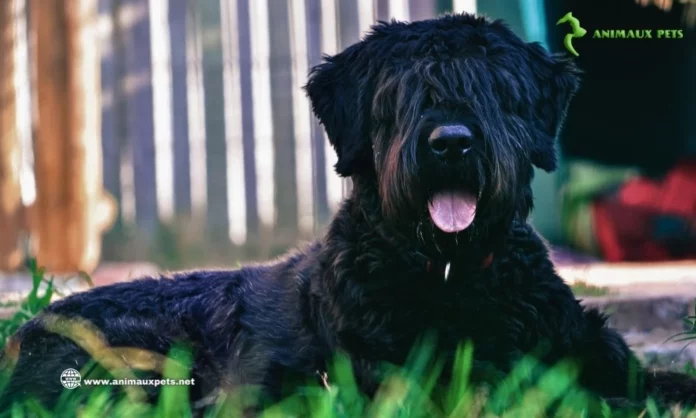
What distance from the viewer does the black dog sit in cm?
310

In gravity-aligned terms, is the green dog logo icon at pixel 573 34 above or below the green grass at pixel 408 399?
above

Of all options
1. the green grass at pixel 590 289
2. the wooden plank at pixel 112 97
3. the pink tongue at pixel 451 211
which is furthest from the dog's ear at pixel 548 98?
the wooden plank at pixel 112 97

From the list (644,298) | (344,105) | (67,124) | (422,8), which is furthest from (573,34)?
(67,124)

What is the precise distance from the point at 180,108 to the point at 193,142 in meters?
0.24

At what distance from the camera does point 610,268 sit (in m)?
5.38

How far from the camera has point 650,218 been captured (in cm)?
565

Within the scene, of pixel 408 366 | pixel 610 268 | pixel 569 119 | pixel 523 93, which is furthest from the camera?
pixel 569 119

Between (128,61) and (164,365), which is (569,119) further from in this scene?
(164,365)

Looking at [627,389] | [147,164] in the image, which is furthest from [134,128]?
[627,389]

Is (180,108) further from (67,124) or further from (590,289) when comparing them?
(590,289)

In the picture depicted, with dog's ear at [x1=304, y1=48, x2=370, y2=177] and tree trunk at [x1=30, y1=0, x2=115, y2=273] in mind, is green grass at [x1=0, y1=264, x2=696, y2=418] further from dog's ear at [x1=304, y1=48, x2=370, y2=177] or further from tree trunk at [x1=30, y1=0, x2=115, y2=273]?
tree trunk at [x1=30, y1=0, x2=115, y2=273]

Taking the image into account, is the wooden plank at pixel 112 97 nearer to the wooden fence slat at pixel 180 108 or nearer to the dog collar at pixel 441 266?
the wooden fence slat at pixel 180 108

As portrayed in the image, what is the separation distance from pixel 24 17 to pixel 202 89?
1.24 meters

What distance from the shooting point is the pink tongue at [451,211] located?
3.13m
